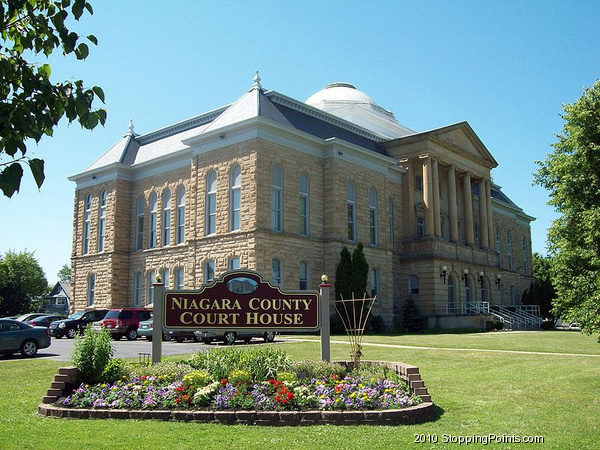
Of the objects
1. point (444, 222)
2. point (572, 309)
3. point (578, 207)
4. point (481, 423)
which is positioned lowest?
point (481, 423)

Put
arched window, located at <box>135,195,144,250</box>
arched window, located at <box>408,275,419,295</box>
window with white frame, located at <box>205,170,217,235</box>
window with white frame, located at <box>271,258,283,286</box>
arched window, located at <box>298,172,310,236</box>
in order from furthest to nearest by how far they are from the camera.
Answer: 1. arched window, located at <box>408,275,419,295</box>
2. arched window, located at <box>135,195,144,250</box>
3. arched window, located at <box>298,172,310,236</box>
4. window with white frame, located at <box>205,170,217,235</box>
5. window with white frame, located at <box>271,258,283,286</box>

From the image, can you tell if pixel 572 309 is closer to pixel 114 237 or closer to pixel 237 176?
pixel 237 176

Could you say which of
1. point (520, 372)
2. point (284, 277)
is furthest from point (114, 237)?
point (520, 372)

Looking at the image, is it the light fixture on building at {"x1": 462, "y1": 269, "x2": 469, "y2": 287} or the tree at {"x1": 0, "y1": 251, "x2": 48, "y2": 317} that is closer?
the light fixture on building at {"x1": 462, "y1": 269, "x2": 469, "y2": 287}

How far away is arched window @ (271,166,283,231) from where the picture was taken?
37688 millimetres

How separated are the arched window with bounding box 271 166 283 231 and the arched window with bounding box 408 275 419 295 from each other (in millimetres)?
13885

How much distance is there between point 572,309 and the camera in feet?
52.0

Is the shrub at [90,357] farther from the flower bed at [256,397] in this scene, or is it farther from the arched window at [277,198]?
the arched window at [277,198]

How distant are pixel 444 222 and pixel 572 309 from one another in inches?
1449

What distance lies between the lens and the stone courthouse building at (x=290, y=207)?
37500 millimetres

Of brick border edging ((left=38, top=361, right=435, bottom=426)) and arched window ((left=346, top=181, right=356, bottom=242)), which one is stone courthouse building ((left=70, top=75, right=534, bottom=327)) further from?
brick border edging ((left=38, top=361, right=435, bottom=426))

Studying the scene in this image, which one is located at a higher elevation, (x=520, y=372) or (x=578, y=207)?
(x=578, y=207)

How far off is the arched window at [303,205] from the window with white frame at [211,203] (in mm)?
5514

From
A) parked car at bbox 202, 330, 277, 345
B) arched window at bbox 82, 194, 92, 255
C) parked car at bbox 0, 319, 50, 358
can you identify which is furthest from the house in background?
parked car at bbox 0, 319, 50, 358
